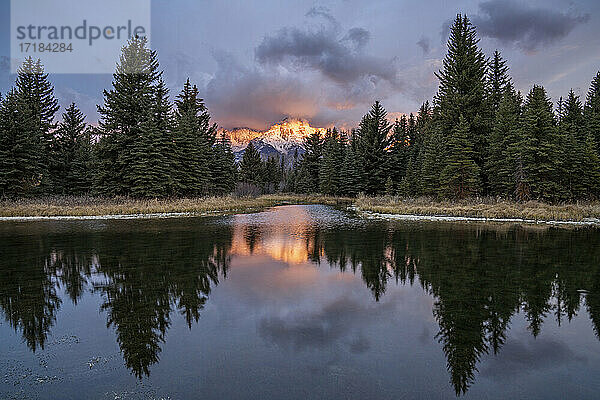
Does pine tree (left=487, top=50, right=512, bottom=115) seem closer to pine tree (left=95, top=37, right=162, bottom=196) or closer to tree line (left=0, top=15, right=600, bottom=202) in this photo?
tree line (left=0, top=15, right=600, bottom=202)

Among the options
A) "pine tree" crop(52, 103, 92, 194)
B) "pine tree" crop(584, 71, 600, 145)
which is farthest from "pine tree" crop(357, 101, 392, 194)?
"pine tree" crop(52, 103, 92, 194)

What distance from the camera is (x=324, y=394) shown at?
4.51 m

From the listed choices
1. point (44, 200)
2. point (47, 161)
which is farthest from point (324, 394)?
point (47, 161)

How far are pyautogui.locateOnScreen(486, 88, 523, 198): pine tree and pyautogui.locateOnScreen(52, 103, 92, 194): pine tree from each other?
45498 mm

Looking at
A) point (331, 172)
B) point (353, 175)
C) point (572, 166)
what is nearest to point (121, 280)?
point (572, 166)

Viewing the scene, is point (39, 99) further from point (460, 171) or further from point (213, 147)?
point (460, 171)

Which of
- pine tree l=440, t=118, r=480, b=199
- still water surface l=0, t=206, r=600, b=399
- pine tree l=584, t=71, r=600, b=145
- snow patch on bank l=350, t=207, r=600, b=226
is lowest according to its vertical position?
still water surface l=0, t=206, r=600, b=399

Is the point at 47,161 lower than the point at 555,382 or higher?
higher

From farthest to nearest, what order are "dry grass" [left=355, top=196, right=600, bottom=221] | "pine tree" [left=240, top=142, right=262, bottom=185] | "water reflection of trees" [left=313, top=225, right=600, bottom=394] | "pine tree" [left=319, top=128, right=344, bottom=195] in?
"pine tree" [left=240, top=142, right=262, bottom=185] < "pine tree" [left=319, top=128, right=344, bottom=195] < "dry grass" [left=355, top=196, right=600, bottom=221] < "water reflection of trees" [left=313, top=225, right=600, bottom=394]

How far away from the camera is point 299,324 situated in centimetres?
696

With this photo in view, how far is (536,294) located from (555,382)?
4324mm

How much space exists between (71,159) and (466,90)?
166 ft

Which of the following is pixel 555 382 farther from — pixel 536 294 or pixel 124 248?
pixel 124 248

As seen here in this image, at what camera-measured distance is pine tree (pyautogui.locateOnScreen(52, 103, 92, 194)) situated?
45.3m
